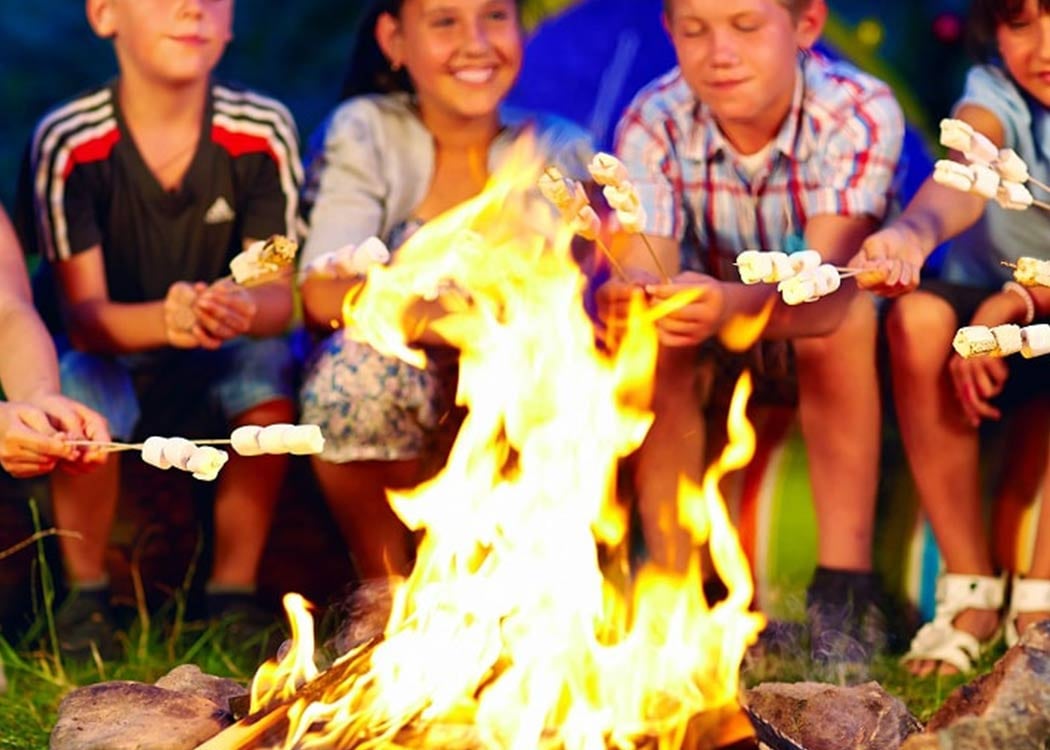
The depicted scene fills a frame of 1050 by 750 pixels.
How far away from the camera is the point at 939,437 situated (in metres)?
3.49

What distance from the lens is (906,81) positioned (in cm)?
545

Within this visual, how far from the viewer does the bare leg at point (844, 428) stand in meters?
3.45

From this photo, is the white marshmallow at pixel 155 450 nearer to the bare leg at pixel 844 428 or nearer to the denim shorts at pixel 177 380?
the denim shorts at pixel 177 380

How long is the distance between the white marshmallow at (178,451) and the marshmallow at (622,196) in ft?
2.56

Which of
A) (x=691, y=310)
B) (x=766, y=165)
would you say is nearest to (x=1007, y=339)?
(x=691, y=310)

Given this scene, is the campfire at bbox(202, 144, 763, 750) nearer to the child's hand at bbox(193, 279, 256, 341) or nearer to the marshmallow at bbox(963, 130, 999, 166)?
the child's hand at bbox(193, 279, 256, 341)

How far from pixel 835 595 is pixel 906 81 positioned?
249 cm

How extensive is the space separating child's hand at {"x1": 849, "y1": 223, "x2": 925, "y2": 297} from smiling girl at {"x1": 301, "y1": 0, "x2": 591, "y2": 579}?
0.79 meters

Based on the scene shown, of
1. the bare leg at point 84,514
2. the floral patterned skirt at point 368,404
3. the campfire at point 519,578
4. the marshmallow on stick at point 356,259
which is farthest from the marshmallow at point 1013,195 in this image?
the bare leg at point 84,514

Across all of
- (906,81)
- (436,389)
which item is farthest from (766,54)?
(906,81)

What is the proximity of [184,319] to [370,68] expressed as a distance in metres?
0.83

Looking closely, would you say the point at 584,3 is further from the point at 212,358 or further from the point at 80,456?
the point at 80,456

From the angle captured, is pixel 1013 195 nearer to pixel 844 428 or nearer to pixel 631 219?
pixel 631 219

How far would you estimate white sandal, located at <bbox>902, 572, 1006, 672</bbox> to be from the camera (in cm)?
338
